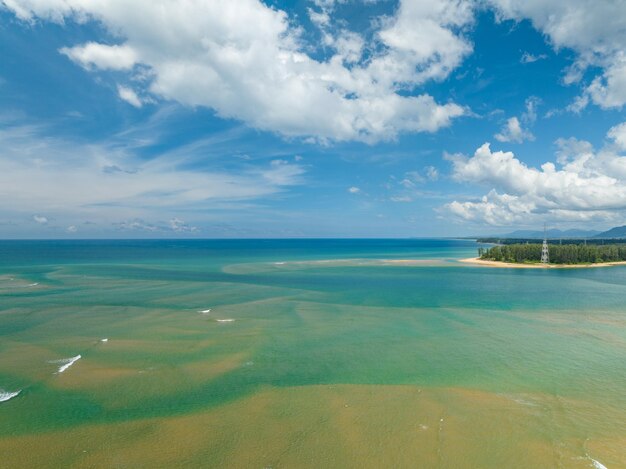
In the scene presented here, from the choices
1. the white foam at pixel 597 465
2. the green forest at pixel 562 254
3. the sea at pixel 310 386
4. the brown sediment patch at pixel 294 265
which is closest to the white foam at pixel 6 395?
the sea at pixel 310 386

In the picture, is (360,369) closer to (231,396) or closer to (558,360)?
(231,396)

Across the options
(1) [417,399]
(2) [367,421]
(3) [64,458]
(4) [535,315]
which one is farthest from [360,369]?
(4) [535,315]

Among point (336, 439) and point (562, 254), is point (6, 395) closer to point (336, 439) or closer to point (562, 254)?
A: point (336, 439)

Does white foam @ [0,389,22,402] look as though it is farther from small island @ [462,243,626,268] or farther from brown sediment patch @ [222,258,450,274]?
small island @ [462,243,626,268]

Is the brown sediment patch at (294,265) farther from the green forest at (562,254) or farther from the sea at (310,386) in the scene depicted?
the sea at (310,386)

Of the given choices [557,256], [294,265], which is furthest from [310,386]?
[557,256]

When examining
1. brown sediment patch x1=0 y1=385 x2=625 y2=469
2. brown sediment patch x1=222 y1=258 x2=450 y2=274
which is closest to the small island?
brown sediment patch x1=222 y1=258 x2=450 y2=274
